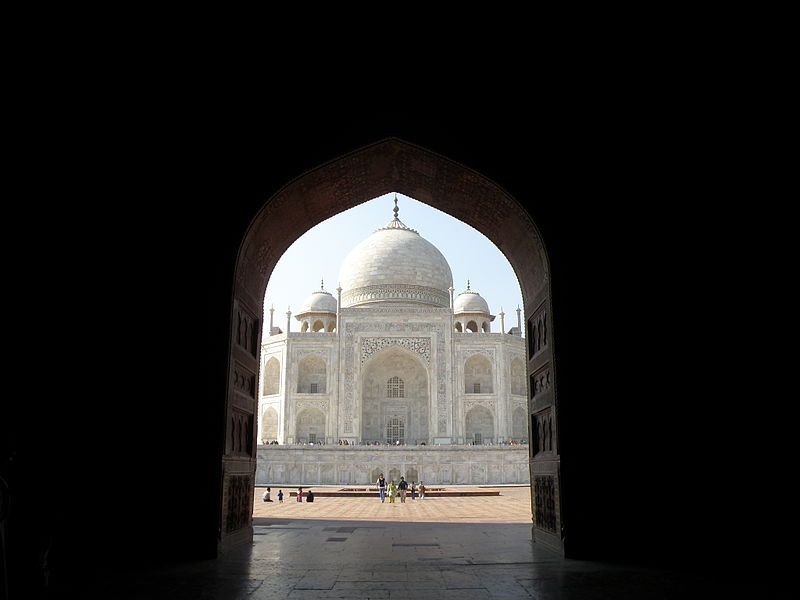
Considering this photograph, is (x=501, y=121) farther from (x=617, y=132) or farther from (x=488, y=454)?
(x=488, y=454)

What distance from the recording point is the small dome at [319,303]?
38281 millimetres

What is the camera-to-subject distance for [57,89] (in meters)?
6.29

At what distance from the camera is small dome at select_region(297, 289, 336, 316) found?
38.3m

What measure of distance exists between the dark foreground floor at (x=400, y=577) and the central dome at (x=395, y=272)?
28.8m

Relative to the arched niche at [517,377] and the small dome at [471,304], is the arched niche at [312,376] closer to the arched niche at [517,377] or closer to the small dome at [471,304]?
the small dome at [471,304]

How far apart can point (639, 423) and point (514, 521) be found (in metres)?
4.95

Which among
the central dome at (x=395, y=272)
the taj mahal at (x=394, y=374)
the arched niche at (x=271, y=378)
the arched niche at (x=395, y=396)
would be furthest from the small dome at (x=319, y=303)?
the arched niche at (x=395, y=396)

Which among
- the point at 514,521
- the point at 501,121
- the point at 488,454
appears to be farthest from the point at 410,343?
the point at 501,121

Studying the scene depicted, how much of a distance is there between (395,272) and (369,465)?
43.9 ft

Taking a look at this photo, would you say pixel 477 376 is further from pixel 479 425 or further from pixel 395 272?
pixel 395 272

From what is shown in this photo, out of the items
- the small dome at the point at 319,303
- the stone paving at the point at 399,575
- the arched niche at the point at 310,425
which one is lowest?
the stone paving at the point at 399,575

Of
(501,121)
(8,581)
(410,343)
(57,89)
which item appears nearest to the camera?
(8,581)

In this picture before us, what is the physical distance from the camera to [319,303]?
38.4 metres

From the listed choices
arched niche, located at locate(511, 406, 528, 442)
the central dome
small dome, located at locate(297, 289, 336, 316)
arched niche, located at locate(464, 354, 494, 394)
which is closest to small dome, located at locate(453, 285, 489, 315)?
the central dome
